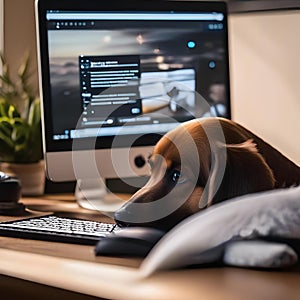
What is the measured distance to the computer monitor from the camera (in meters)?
1.39

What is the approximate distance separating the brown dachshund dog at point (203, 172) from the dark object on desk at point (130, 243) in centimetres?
8

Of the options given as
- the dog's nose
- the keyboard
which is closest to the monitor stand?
the keyboard

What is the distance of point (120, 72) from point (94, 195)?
11.9 inches

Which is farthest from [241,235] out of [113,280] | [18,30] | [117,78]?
[18,30]

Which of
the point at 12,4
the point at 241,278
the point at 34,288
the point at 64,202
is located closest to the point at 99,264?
the point at 34,288

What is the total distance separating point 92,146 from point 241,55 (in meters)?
0.48

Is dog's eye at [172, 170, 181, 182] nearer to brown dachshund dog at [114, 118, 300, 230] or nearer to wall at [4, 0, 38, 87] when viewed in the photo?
brown dachshund dog at [114, 118, 300, 230]

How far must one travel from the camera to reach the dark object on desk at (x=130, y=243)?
959mm

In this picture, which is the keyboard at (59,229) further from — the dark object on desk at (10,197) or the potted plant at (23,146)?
the potted plant at (23,146)

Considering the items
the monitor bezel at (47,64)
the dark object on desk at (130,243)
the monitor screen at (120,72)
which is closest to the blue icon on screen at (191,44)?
the monitor screen at (120,72)

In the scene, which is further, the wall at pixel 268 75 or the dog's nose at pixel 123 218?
the wall at pixel 268 75

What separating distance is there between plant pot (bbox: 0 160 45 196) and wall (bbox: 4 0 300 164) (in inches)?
18.7

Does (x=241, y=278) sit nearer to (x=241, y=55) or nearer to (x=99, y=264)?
(x=99, y=264)

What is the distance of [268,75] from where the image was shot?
5.34 ft
